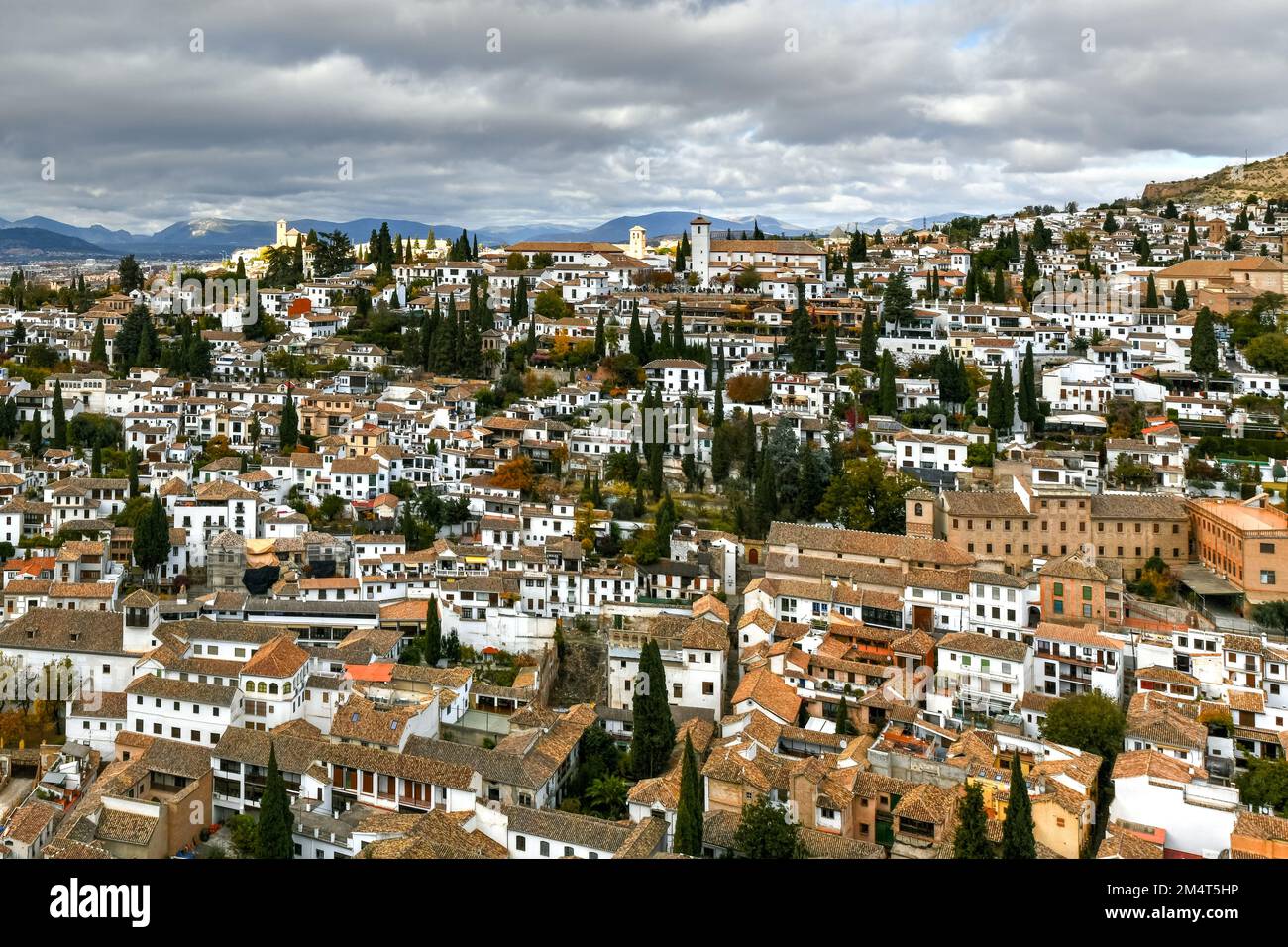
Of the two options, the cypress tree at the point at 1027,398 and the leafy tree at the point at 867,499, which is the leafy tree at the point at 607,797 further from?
the cypress tree at the point at 1027,398

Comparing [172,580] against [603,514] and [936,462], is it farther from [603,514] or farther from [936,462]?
[936,462]

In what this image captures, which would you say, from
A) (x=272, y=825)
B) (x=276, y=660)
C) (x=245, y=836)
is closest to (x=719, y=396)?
(x=276, y=660)

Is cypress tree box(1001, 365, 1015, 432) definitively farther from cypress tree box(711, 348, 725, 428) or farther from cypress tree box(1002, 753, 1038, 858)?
cypress tree box(1002, 753, 1038, 858)

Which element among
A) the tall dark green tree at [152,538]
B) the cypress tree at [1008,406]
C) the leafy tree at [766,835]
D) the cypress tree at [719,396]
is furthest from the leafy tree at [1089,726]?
the tall dark green tree at [152,538]

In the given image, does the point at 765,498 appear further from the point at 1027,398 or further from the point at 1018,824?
the point at 1018,824
